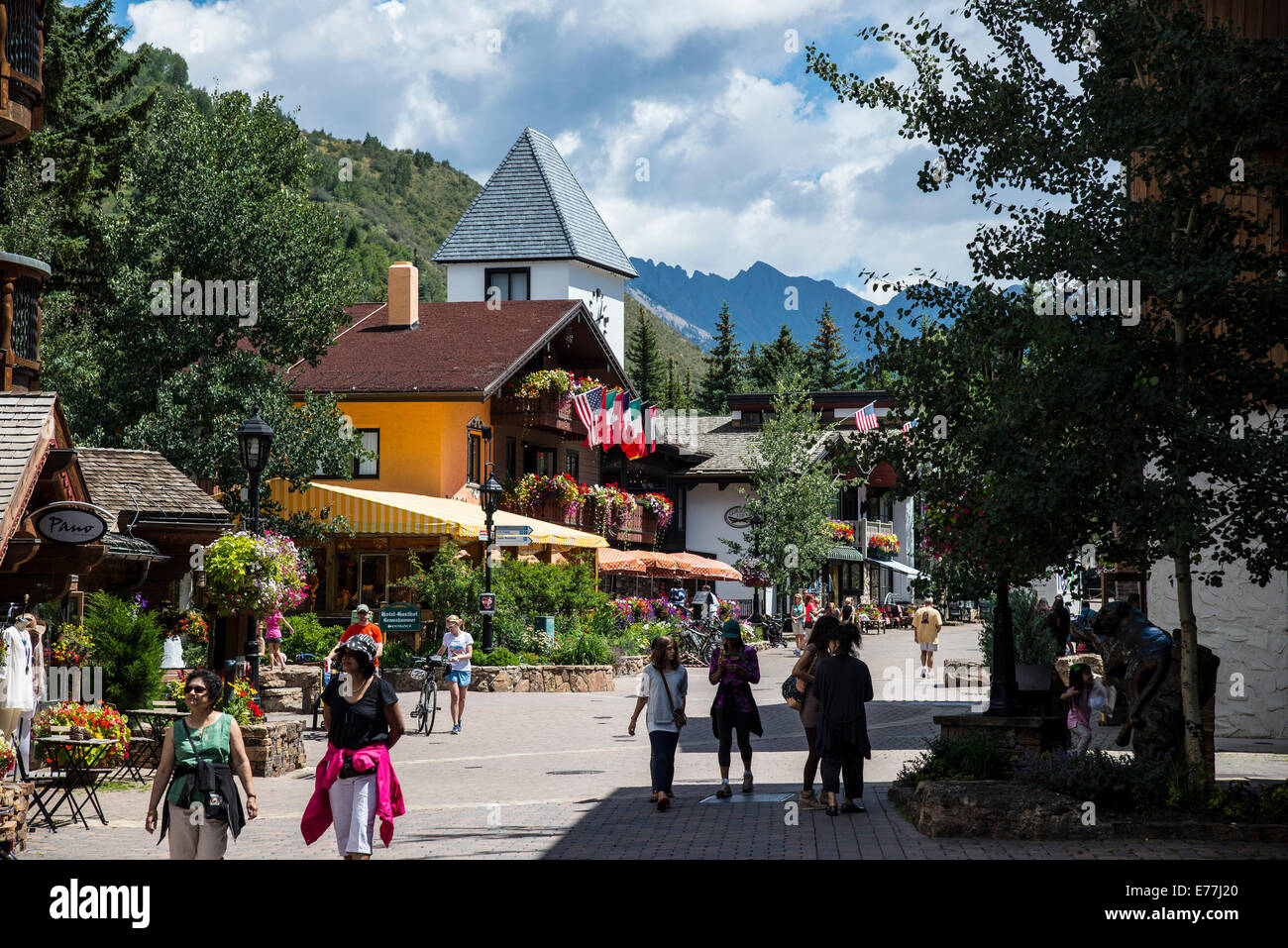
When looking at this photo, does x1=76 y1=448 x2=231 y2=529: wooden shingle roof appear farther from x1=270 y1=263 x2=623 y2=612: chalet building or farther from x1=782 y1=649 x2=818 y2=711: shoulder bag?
x1=782 y1=649 x2=818 y2=711: shoulder bag

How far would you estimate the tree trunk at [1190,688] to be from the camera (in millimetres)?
10969

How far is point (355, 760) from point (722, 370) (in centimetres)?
9164

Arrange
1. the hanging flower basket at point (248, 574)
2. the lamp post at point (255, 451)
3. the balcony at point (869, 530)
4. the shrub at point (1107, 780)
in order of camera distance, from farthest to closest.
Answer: the balcony at point (869, 530) → the hanging flower basket at point (248, 574) → the lamp post at point (255, 451) → the shrub at point (1107, 780)

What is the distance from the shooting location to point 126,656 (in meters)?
16.1

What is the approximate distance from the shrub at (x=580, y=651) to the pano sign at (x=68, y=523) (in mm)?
15442

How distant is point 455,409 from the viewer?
38.2m

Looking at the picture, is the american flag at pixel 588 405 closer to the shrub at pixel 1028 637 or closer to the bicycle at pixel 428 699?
the bicycle at pixel 428 699

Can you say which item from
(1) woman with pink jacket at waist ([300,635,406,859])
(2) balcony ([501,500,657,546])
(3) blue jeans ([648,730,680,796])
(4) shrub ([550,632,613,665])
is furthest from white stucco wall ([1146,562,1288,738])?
(2) balcony ([501,500,657,546])

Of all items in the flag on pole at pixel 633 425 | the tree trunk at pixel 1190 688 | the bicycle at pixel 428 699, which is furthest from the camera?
the flag on pole at pixel 633 425

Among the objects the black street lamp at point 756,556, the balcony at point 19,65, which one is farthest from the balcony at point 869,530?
the balcony at point 19,65

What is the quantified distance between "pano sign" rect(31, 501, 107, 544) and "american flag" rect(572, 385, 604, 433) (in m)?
26.9

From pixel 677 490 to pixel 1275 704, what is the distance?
4059cm

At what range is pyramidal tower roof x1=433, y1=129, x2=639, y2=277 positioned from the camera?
208 feet

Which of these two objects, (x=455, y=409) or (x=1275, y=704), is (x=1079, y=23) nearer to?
(x=1275, y=704)
